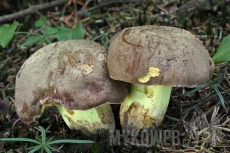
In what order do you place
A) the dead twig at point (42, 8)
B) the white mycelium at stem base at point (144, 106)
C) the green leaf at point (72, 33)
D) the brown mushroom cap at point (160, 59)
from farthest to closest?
the dead twig at point (42, 8)
the green leaf at point (72, 33)
the white mycelium at stem base at point (144, 106)
the brown mushroom cap at point (160, 59)

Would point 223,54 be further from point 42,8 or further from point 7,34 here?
point 42,8

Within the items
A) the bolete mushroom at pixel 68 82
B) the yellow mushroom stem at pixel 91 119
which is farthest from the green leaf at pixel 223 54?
the yellow mushroom stem at pixel 91 119

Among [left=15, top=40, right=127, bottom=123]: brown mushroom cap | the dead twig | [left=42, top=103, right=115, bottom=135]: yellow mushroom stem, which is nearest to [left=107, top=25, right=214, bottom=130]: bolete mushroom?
[left=15, top=40, right=127, bottom=123]: brown mushroom cap

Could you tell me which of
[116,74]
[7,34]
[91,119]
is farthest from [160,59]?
[7,34]

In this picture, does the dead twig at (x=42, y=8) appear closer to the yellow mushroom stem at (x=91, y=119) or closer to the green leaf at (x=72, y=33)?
the green leaf at (x=72, y=33)

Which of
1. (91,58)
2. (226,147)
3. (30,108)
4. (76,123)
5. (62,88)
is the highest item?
(91,58)

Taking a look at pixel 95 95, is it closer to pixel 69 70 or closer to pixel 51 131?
pixel 69 70

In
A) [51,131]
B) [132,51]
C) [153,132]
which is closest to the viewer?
[132,51]

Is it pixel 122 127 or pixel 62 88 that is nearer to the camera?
pixel 62 88

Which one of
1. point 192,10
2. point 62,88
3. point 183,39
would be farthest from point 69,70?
point 192,10
